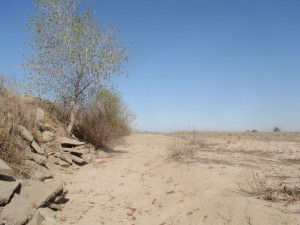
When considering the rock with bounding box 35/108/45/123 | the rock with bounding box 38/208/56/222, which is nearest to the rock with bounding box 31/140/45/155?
the rock with bounding box 35/108/45/123

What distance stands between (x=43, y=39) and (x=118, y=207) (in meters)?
8.66

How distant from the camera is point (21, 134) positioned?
27.5 ft

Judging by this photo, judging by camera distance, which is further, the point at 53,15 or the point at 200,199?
the point at 53,15

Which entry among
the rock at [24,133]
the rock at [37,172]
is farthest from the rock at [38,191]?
the rock at [24,133]

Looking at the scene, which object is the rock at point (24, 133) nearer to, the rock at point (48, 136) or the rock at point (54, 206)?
the rock at point (48, 136)

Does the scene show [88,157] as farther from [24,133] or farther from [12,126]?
[12,126]

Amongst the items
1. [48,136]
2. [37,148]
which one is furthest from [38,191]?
[48,136]

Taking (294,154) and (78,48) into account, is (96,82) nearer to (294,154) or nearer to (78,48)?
(78,48)

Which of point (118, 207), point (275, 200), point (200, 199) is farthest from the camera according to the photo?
point (118, 207)

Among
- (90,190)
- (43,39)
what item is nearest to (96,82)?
(43,39)

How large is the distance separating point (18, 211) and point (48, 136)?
17.8 feet

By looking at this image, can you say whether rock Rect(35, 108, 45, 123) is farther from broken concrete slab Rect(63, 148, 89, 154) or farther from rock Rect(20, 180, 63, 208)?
rock Rect(20, 180, 63, 208)

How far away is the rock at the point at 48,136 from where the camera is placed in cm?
1013

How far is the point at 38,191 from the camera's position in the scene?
19.5ft
